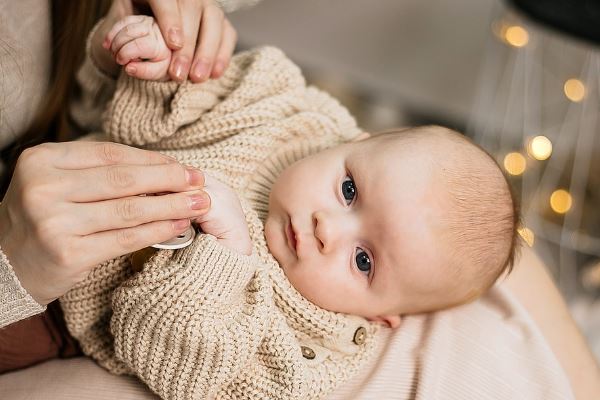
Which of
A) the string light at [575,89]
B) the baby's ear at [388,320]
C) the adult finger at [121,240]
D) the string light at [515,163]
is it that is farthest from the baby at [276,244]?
the string light at [575,89]

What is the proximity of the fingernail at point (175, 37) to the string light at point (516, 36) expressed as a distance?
1.75m

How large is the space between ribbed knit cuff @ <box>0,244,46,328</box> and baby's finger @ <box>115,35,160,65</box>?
379 mm

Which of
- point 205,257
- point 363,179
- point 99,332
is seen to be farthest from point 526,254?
point 99,332

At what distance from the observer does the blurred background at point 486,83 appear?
2518 millimetres

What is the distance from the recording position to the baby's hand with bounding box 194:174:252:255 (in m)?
0.93

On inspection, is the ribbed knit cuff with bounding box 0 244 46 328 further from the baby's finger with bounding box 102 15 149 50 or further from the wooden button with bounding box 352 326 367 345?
the wooden button with bounding box 352 326 367 345

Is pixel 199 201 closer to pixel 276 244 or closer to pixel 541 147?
pixel 276 244

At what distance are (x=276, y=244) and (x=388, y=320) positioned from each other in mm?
253

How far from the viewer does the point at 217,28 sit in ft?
3.58

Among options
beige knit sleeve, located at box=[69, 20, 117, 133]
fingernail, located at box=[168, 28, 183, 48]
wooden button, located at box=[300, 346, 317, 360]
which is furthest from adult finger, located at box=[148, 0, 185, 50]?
wooden button, located at box=[300, 346, 317, 360]

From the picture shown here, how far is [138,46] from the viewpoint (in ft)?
3.25

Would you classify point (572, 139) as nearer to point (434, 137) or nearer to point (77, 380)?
point (434, 137)

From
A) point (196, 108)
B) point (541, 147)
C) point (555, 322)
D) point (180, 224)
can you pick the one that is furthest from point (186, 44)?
point (541, 147)

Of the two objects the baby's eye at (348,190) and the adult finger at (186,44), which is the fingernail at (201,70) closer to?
the adult finger at (186,44)
